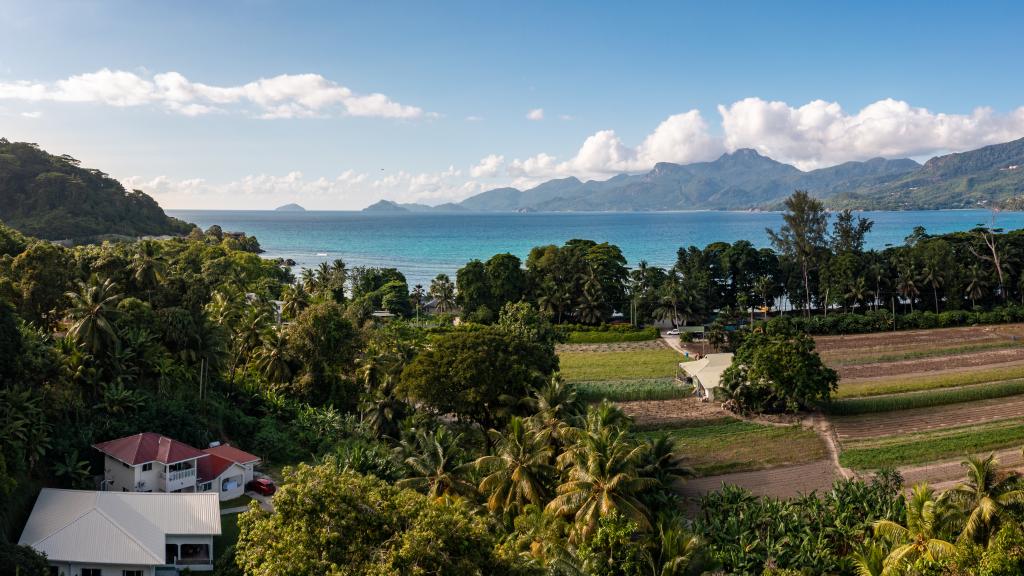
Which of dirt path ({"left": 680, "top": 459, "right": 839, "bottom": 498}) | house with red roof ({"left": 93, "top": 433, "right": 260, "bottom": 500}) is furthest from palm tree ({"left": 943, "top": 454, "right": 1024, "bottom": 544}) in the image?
house with red roof ({"left": 93, "top": 433, "right": 260, "bottom": 500})

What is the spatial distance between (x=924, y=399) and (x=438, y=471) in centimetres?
3099

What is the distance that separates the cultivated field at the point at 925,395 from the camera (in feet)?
110

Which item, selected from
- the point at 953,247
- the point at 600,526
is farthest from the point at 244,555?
the point at 953,247

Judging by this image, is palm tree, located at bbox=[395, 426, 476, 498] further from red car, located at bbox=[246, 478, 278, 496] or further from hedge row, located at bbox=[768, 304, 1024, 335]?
hedge row, located at bbox=[768, 304, 1024, 335]

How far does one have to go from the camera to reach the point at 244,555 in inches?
557

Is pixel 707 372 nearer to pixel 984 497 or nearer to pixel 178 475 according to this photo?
pixel 984 497

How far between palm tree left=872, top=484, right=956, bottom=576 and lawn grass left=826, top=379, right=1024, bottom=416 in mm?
20887

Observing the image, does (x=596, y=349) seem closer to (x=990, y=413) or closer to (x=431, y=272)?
(x=990, y=413)

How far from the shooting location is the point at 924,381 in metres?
45.4

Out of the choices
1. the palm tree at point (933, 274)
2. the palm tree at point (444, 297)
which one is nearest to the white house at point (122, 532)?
the palm tree at point (444, 297)

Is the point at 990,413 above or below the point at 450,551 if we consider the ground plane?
below

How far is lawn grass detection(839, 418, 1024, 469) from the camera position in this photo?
31984 mm

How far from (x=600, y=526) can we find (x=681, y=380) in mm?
29786

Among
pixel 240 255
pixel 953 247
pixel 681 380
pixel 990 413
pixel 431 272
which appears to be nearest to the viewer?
pixel 990 413
